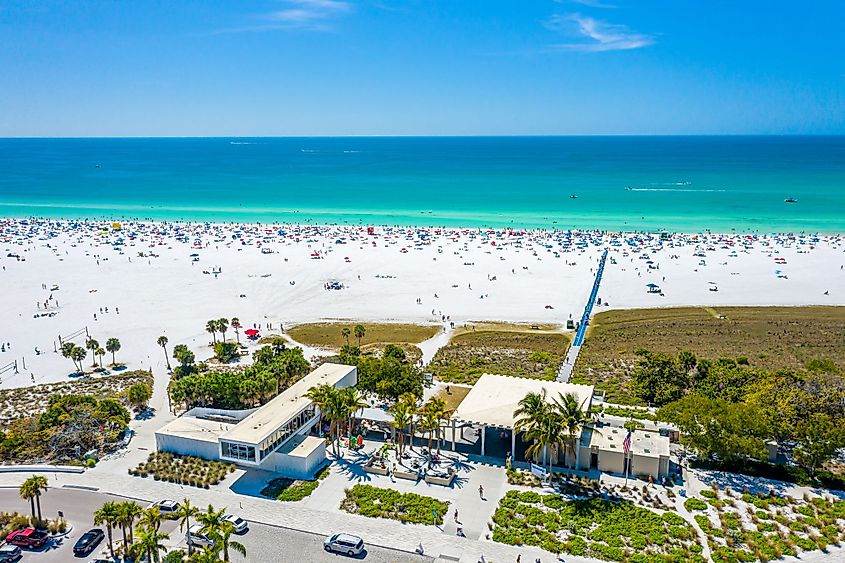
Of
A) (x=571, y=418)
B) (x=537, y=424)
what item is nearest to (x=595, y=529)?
(x=571, y=418)

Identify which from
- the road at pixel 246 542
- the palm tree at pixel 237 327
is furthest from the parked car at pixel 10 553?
the palm tree at pixel 237 327

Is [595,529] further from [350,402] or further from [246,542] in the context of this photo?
[246,542]

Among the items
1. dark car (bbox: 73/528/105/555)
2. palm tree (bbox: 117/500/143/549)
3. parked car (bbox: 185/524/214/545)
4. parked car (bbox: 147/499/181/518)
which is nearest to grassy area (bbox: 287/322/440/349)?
parked car (bbox: 147/499/181/518)

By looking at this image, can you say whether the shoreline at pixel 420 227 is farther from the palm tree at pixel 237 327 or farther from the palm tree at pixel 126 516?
the palm tree at pixel 126 516

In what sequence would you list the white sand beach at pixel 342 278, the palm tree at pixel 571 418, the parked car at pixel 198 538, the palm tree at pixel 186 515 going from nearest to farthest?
1. the palm tree at pixel 186 515
2. the parked car at pixel 198 538
3. the palm tree at pixel 571 418
4. the white sand beach at pixel 342 278

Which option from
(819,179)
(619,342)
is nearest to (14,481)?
(619,342)

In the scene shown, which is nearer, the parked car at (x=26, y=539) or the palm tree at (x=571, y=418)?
the parked car at (x=26, y=539)

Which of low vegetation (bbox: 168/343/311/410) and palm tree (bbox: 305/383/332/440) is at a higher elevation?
palm tree (bbox: 305/383/332/440)

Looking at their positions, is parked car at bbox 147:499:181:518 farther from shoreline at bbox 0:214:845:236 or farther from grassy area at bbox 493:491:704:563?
shoreline at bbox 0:214:845:236
